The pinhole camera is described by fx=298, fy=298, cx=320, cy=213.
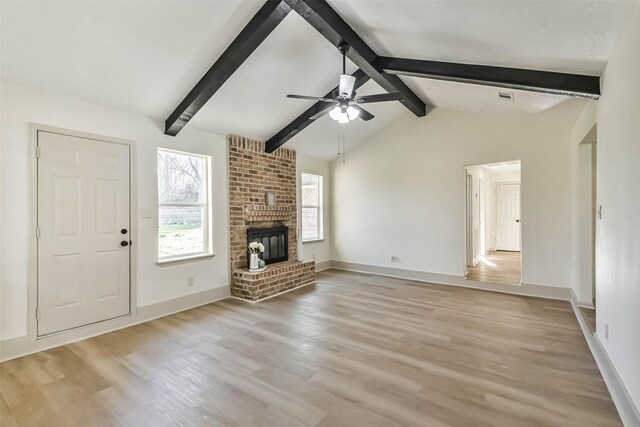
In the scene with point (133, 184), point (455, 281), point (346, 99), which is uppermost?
point (346, 99)

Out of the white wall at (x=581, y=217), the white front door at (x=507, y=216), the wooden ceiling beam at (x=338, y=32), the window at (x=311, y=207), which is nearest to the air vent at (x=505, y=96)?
the white wall at (x=581, y=217)

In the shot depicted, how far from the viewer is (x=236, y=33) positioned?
9.75 feet

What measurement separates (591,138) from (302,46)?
3.51 metres

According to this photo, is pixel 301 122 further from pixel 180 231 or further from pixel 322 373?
pixel 322 373

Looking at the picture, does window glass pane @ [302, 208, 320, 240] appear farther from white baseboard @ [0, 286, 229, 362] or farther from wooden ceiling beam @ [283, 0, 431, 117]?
wooden ceiling beam @ [283, 0, 431, 117]

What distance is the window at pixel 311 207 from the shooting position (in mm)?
6484

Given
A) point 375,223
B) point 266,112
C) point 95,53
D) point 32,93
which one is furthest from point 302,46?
point 375,223

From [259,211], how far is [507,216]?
7.62 metres

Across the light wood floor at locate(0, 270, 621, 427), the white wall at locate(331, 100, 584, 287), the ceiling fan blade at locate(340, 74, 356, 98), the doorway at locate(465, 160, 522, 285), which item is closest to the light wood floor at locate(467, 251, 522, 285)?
the doorway at locate(465, 160, 522, 285)

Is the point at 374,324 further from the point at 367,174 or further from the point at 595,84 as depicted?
the point at 367,174

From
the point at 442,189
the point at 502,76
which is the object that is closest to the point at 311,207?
the point at 442,189

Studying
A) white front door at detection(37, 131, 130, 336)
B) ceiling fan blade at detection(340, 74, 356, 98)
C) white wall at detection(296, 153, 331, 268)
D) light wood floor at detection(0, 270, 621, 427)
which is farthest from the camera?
white wall at detection(296, 153, 331, 268)

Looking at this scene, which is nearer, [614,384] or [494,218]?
[614,384]

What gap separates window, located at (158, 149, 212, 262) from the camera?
4035mm
